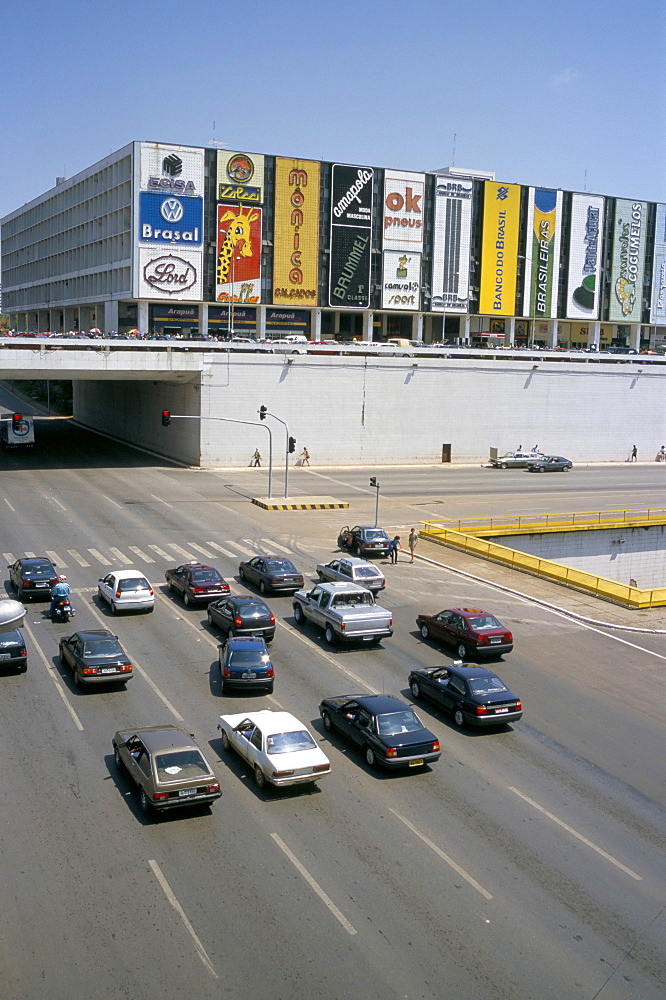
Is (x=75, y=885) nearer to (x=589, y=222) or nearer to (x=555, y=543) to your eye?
(x=555, y=543)

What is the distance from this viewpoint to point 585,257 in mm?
93750

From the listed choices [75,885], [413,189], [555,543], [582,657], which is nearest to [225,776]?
[75,885]

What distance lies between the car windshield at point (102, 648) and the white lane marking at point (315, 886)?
880cm

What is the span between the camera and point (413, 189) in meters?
84.1

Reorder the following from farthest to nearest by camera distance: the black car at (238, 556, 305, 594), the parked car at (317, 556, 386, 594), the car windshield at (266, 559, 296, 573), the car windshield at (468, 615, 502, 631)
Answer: the car windshield at (266, 559, 296, 573) < the parked car at (317, 556, 386, 594) < the black car at (238, 556, 305, 594) < the car windshield at (468, 615, 502, 631)

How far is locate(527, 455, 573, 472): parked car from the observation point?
7406cm

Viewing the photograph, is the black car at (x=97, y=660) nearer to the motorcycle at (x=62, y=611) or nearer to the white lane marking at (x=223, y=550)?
the motorcycle at (x=62, y=611)

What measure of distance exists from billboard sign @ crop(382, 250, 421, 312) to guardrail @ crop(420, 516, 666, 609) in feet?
139

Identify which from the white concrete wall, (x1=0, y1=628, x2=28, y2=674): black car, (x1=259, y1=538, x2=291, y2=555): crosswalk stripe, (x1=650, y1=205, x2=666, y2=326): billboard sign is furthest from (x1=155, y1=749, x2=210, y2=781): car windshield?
(x1=650, y1=205, x2=666, y2=326): billboard sign

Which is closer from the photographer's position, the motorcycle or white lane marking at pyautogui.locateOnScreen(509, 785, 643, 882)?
white lane marking at pyautogui.locateOnScreen(509, 785, 643, 882)

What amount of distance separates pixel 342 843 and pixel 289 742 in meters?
2.77

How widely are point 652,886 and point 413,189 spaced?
7691cm

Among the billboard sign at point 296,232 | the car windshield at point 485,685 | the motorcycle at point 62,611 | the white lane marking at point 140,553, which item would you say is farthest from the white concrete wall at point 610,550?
the billboard sign at point 296,232

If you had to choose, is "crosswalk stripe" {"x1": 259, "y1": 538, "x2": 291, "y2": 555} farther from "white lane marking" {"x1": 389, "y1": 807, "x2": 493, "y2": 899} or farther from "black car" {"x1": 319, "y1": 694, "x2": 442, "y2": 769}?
"white lane marking" {"x1": 389, "y1": 807, "x2": 493, "y2": 899}
